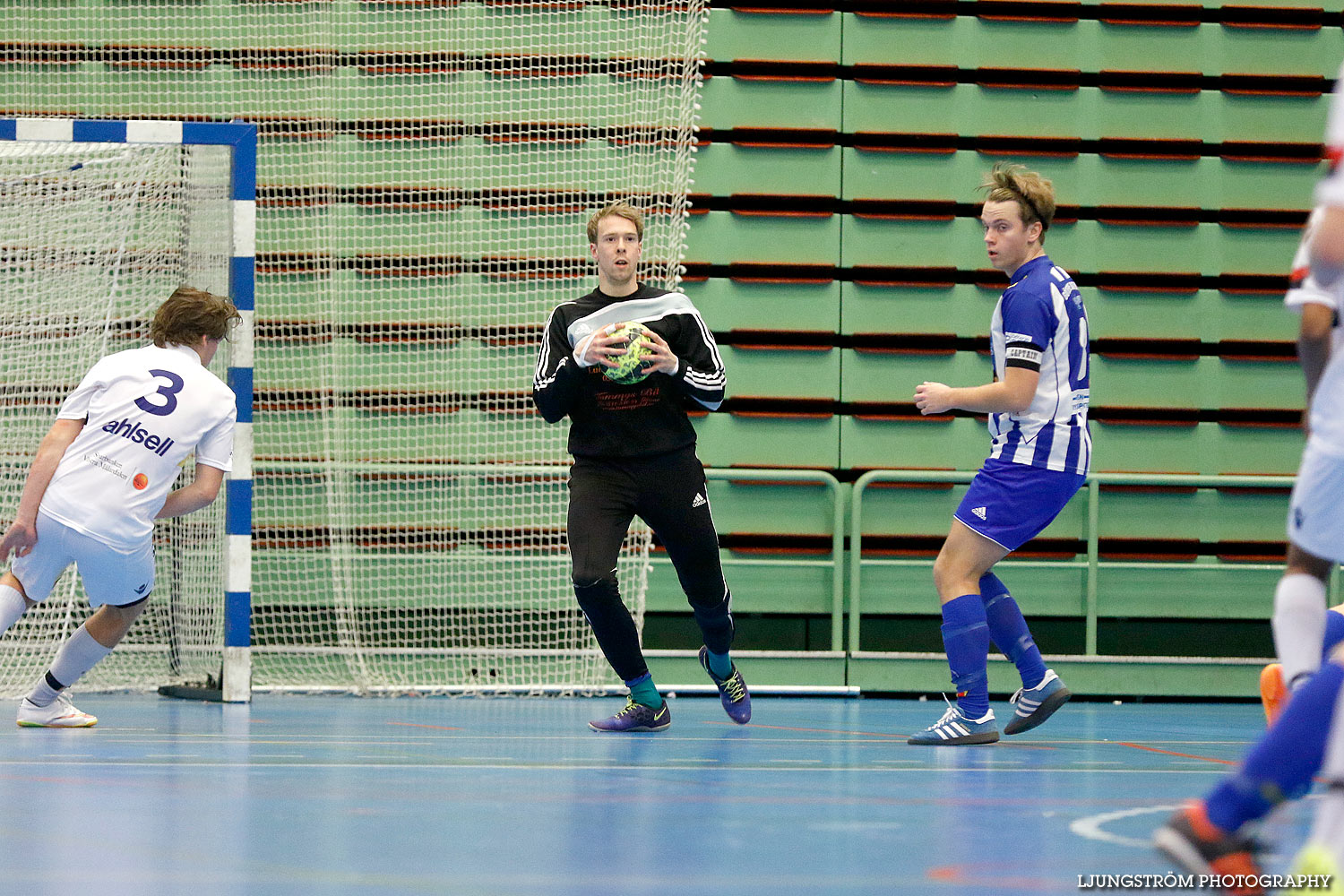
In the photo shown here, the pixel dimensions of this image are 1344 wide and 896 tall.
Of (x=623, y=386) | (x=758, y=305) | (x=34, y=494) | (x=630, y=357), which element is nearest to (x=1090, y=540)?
(x=758, y=305)

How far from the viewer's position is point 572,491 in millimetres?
5227

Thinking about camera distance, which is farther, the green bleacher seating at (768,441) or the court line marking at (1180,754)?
the green bleacher seating at (768,441)

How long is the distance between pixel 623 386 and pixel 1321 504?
10.1 feet

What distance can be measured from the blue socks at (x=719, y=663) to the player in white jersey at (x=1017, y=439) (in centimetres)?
89

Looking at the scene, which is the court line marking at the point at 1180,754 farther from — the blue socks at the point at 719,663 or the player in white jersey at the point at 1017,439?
the blue socks at the point at 719,663

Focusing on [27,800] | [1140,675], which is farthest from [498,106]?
[27,800]

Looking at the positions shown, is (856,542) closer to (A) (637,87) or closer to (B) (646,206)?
(B) (646,206)

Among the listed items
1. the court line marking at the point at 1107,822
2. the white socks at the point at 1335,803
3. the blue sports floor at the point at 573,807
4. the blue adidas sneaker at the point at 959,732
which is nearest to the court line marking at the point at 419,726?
the blue sports floor at the point at 573,807

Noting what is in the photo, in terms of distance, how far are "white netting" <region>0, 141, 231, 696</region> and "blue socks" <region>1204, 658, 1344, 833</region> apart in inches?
230

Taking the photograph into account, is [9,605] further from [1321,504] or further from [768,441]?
[768,441]

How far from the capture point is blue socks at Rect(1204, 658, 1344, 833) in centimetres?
194

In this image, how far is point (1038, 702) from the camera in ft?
16.1

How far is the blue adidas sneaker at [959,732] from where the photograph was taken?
482 cm

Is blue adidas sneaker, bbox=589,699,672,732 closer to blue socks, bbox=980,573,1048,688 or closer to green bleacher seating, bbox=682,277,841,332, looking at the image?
blue socks, bbox=980,573,1048,688
